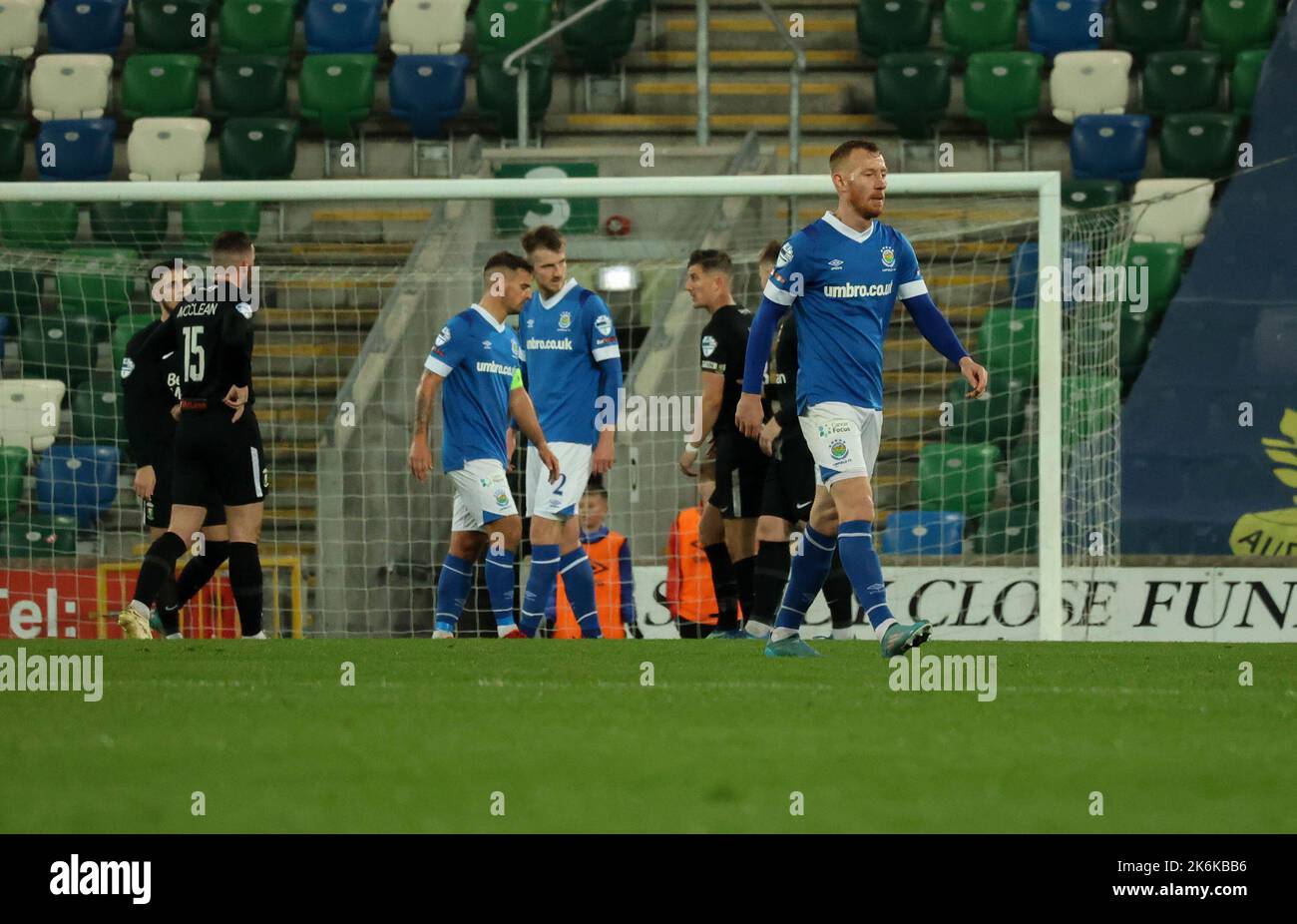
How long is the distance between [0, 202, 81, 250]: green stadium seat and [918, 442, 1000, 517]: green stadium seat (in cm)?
649

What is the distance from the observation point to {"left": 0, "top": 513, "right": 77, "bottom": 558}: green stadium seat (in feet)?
38.8

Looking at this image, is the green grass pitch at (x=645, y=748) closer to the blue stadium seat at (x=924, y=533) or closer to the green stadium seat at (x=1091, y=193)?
the blue stadium seat at (x=924, y=533)

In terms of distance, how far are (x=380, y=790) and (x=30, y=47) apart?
13686mm

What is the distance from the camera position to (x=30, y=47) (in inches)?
640

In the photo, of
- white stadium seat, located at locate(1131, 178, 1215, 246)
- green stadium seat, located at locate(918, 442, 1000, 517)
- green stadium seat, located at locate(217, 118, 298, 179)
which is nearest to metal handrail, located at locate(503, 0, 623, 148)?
green stadium seat, located at locate(217, 118, 298, 179)

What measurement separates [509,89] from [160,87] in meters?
2.90

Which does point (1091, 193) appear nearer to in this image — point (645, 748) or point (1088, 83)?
point (1088, 83)

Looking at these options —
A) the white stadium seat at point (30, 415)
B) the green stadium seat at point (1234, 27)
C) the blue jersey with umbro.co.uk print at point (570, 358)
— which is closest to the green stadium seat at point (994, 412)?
the blue jersey with umbro.co.uk print at point (570, 358)

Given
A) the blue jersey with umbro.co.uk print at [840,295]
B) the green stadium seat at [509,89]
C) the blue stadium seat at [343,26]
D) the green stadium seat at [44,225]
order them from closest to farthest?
the blue jersey with umbro.co.uk print at [840,295] < the green stadium seat at [44,225] < the green stadium seat at [509,89] < the blue stadium seat at [343,26]

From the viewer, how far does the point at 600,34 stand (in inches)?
597

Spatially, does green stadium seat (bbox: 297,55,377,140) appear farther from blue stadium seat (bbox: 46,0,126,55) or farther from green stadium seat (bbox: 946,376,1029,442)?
green stadium seat (bbox: 946,376,1029,442)

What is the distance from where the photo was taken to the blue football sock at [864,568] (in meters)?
6.84

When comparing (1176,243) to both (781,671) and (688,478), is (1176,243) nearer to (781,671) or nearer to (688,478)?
(688,478)

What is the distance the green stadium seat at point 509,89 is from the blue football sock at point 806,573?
8.02 m
